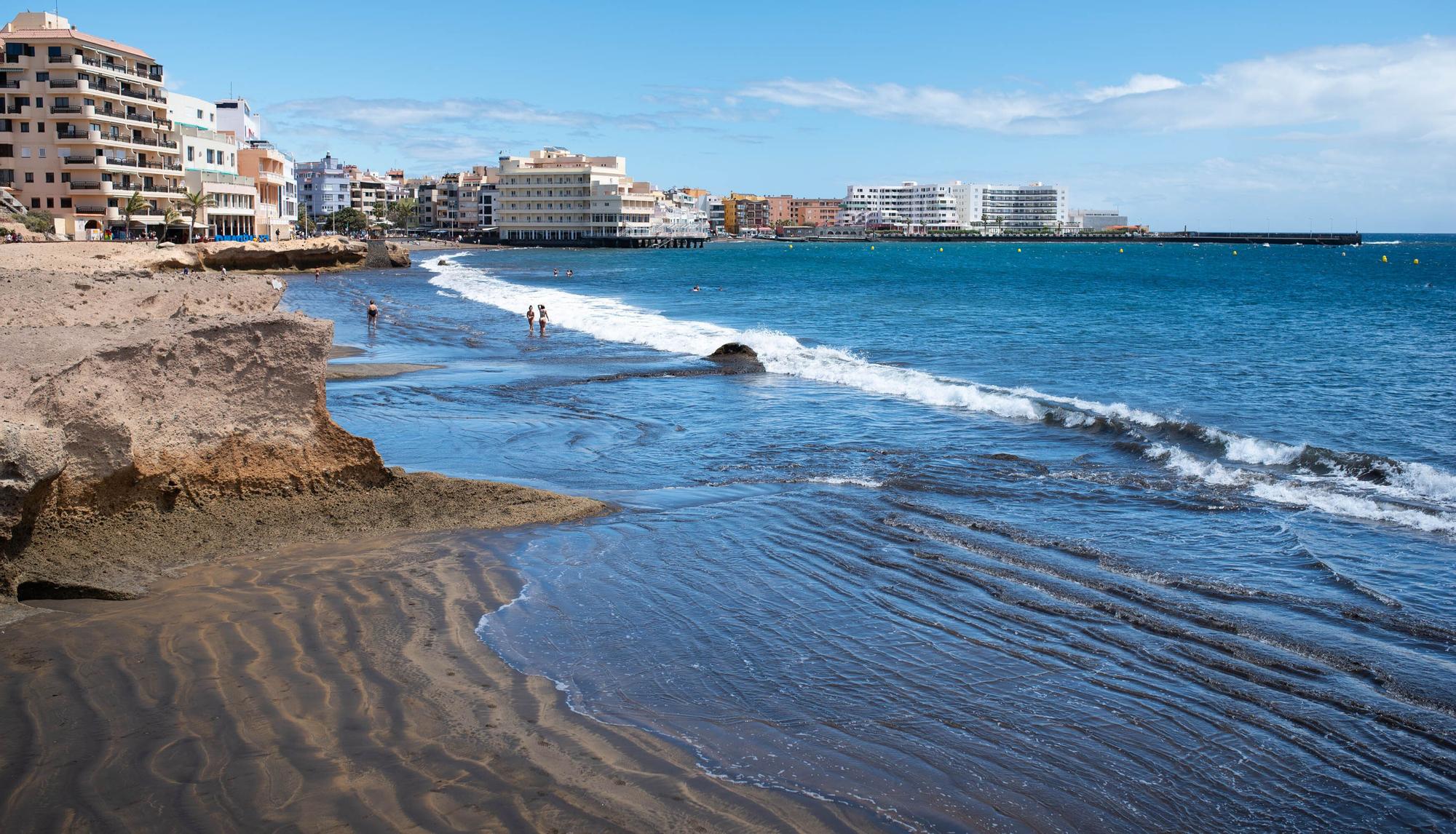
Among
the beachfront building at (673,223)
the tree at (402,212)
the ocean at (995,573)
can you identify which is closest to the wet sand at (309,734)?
the ocean at (995,573)

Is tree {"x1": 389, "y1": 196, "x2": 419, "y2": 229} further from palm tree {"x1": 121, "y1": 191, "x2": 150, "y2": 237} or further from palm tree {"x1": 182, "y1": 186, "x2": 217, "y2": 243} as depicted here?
palm tree {"x1": 121, "y1": 191, "x2": 150, "y2": 237}

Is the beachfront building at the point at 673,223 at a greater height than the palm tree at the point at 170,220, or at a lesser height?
greater

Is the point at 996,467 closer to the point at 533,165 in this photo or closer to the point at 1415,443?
the point at 1415,443

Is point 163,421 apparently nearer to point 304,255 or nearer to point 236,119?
point 304,255

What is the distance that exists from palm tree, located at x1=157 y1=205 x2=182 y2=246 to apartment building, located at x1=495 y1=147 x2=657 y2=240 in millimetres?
94551

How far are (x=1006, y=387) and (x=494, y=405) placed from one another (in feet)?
37.3

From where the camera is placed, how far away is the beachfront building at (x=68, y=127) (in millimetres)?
→ 63812

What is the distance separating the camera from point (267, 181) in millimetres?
88312

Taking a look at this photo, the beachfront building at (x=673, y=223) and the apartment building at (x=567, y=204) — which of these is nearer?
the apartment building at (x=567, y=204)

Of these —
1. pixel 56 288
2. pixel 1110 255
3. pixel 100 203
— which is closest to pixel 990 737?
pixel 56 288

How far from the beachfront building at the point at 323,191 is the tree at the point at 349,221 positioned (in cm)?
1184

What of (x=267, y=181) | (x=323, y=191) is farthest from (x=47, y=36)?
(x=323, y=191)

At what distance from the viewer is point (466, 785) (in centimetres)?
566

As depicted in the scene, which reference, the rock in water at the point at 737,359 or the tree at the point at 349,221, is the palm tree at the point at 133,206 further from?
the tree at the point at 349,221
